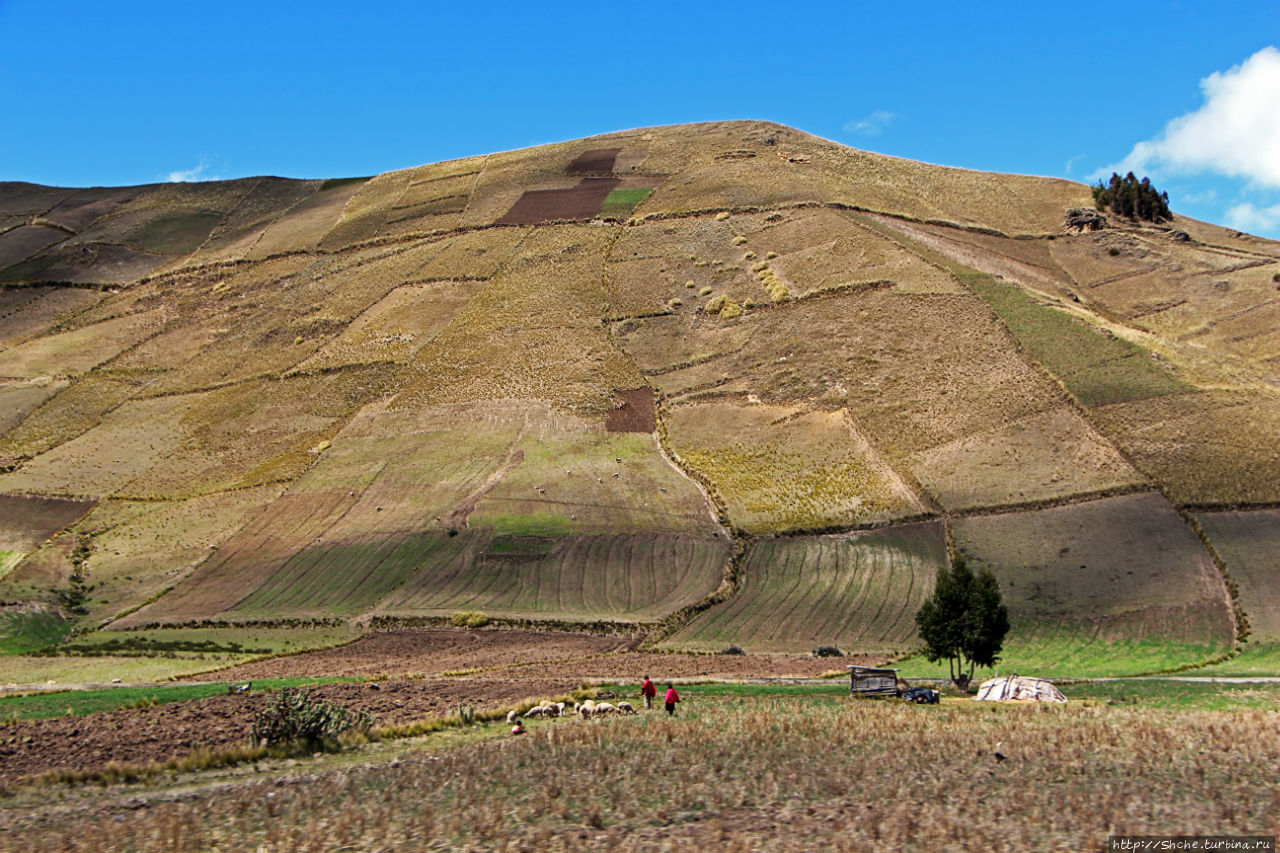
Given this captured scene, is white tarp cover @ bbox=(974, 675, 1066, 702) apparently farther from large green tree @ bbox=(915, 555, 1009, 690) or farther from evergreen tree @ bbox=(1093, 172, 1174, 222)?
evergreen tree @ bbox=(1093, 172, 1174, 222)

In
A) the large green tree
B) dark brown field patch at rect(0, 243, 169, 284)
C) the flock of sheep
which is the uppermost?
dark brown field patch at rect(0, 243, 169, 284)

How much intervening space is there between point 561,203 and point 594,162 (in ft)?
61.0

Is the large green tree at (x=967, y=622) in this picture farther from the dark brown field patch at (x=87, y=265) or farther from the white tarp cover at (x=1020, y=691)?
Result: the dark brown field patch at (x=87, y=265)

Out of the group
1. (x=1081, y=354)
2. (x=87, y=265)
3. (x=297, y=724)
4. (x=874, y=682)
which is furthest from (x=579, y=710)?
(x=87, y=265)

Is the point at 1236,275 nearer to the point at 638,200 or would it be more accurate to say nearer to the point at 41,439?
the point at 638,200

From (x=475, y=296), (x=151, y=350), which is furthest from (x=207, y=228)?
(x=475, y=296)

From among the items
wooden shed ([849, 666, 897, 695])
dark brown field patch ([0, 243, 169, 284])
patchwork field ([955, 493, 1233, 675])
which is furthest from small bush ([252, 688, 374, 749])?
dark brown field patch ([0, 243, 169, 284])

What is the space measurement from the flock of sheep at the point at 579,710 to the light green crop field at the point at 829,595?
21844mm

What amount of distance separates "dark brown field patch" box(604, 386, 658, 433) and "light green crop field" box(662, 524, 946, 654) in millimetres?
21209

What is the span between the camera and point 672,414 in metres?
84.8

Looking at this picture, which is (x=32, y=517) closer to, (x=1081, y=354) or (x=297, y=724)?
(x=297, y=724)

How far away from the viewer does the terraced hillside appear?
196 feet

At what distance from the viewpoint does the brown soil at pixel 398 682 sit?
2539cm

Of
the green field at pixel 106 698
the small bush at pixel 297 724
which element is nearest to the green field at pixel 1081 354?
the green field at pixel 106 698
